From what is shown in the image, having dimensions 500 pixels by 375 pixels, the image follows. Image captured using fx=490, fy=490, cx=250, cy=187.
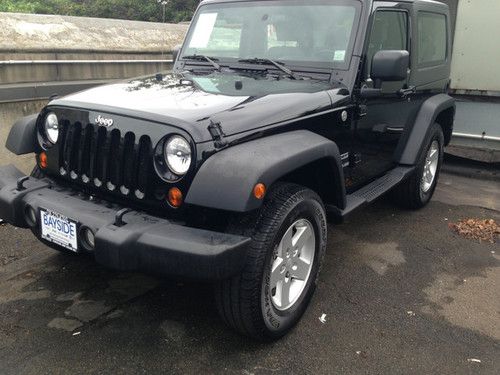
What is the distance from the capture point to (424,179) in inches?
193

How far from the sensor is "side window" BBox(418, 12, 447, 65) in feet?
14.6

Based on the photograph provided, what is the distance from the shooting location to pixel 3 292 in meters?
3.23

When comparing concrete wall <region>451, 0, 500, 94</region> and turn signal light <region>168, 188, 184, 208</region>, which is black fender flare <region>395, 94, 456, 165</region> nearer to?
concrete wall <region>451, 0, 500, 94</region>

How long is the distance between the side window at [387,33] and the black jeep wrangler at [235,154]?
15mm

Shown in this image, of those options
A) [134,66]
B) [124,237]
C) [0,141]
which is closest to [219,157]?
[124,237]

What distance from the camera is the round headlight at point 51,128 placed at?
2.95 metres

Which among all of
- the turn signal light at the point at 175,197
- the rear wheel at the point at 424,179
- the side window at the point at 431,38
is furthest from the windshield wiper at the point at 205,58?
the rear wheel at the point at 424,179

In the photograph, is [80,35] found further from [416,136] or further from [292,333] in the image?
[292,333]

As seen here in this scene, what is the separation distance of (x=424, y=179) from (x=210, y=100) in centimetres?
295

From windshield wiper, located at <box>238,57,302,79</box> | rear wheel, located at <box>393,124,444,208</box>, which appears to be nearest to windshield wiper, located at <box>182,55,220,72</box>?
windshield wiper, located at <box>238,57,302,79</box>

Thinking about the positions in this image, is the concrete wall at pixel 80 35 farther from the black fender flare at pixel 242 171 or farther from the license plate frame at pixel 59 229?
the black fender flare at pixel 242 171

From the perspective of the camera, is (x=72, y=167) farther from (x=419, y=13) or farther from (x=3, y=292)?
(x=419, y=13)

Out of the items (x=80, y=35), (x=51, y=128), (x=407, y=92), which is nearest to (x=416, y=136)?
(x=407, y=92)

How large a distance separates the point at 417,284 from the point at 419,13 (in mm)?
2435
